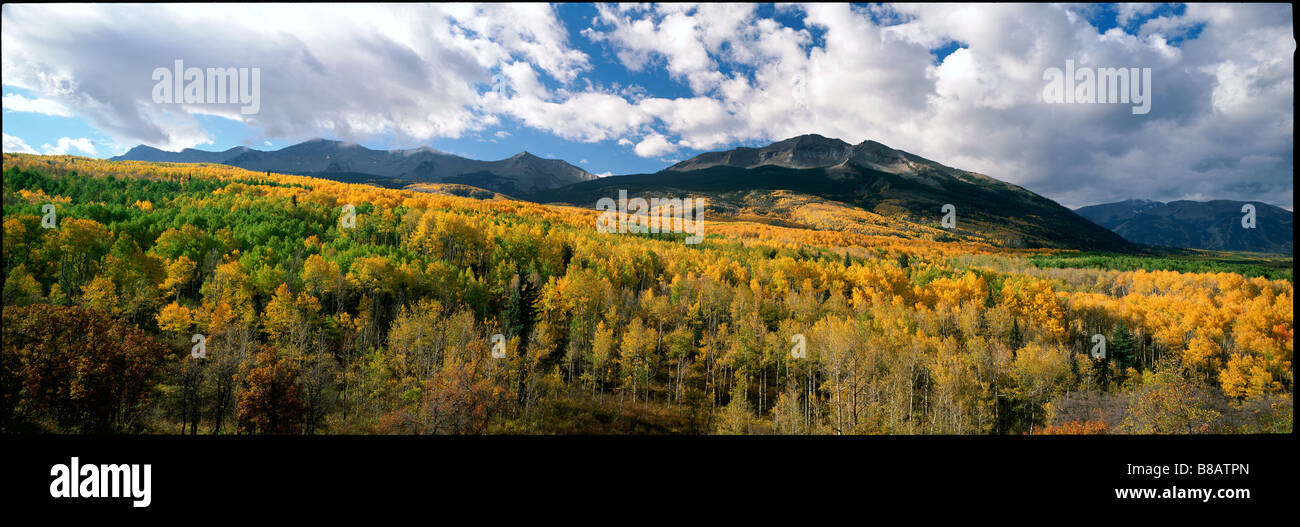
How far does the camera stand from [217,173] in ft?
245

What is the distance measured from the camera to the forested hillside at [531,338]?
15.5 metres

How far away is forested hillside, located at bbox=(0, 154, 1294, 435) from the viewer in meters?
15.5

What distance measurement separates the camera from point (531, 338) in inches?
1242
